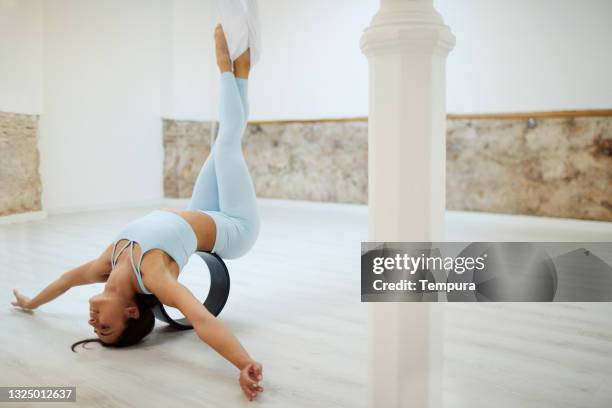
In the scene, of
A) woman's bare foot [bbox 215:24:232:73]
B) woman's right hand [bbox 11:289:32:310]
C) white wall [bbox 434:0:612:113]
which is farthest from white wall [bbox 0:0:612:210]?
woman's bare foot [bbox 215:24:232:73]

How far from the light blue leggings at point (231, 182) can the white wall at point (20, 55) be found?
338 centimetres

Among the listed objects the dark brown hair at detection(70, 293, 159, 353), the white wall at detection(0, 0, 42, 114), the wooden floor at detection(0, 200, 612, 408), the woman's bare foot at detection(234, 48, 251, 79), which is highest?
the white wall at detection(0, 0, 42, 114)

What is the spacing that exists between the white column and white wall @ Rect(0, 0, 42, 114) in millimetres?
4753

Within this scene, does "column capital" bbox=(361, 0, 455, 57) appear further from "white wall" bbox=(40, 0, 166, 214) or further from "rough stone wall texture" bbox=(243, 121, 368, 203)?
"white wall" bbox=(40, 0, 166, 214)

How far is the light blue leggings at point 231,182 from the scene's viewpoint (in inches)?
99.3

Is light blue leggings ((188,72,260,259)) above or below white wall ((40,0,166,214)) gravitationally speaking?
below

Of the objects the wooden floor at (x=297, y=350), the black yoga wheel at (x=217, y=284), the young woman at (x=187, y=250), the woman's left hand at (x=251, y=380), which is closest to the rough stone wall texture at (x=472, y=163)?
the wooden floor at (x=297, y=350)

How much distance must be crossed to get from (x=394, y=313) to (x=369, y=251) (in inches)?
6.9

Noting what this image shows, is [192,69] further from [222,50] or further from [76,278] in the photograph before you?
[76,278]

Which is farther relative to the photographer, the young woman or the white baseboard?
the white baseboard

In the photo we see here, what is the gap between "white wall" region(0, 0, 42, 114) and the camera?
499cm

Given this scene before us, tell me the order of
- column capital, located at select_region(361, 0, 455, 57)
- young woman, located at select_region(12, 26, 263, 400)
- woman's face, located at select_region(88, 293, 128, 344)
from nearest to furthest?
1. column capital, located at select_region(361, 0, 455, 57)
2. young woman, located at select_region(12, 26, 263, 400)
3. woman's face, located at select_region(88, 293, 128, 344)

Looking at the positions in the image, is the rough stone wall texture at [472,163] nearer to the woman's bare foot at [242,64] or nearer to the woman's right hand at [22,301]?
the woman's bare foot at [242,64]

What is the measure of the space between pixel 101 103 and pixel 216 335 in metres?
5.33
